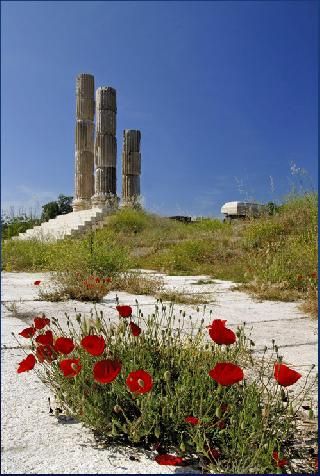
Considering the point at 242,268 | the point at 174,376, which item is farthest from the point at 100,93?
the point at 174,376

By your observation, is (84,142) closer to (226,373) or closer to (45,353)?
(45,353)

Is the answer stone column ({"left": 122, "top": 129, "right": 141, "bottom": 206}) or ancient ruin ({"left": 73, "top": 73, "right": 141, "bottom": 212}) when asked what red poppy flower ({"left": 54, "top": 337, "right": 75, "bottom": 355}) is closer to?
ancient ruin ({"left": 73, "top": 73, "right": 141, "bottom": 212})

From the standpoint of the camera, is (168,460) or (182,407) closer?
(168,460)

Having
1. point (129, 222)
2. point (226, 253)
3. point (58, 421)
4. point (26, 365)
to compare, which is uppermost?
point (129, 222)

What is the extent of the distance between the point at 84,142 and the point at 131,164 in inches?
81.6

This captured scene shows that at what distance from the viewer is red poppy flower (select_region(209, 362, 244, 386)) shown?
47.8 inches

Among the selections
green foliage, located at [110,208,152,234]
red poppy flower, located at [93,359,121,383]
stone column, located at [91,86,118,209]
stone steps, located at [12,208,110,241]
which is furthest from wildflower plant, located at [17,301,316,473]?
stone column, located at [91,86,118,209]

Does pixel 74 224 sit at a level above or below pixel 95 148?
below

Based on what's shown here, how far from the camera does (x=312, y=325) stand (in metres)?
3.40

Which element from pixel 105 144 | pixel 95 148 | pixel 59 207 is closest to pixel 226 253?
pixel 105 144

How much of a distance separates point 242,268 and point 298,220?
288cm

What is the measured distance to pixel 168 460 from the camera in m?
1.26

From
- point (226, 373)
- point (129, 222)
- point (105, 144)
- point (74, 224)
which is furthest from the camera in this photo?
point (105, 144)

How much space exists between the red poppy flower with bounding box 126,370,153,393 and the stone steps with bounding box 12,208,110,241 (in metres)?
13.2
